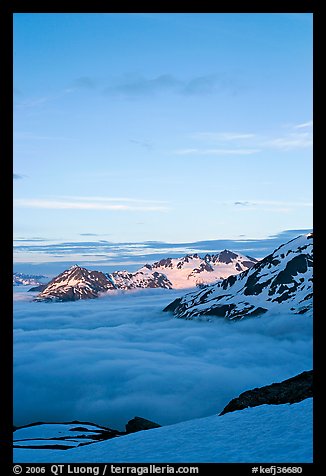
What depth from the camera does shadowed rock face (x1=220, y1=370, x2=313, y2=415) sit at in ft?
40.3

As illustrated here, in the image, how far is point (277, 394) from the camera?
13.5 m

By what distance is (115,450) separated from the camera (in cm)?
781

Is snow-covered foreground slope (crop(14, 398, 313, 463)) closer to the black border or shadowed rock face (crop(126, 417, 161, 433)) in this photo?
the black border

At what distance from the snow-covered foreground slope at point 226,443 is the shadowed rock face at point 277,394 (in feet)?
9.79

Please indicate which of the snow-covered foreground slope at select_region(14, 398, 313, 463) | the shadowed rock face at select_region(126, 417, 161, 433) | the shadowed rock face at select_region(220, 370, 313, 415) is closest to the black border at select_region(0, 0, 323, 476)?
the snow-covered foreground slope at select_region(14, 398, 313, 463)

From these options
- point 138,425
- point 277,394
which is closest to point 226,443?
point 277,394

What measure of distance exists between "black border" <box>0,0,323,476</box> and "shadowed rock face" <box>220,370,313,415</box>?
7.56m
